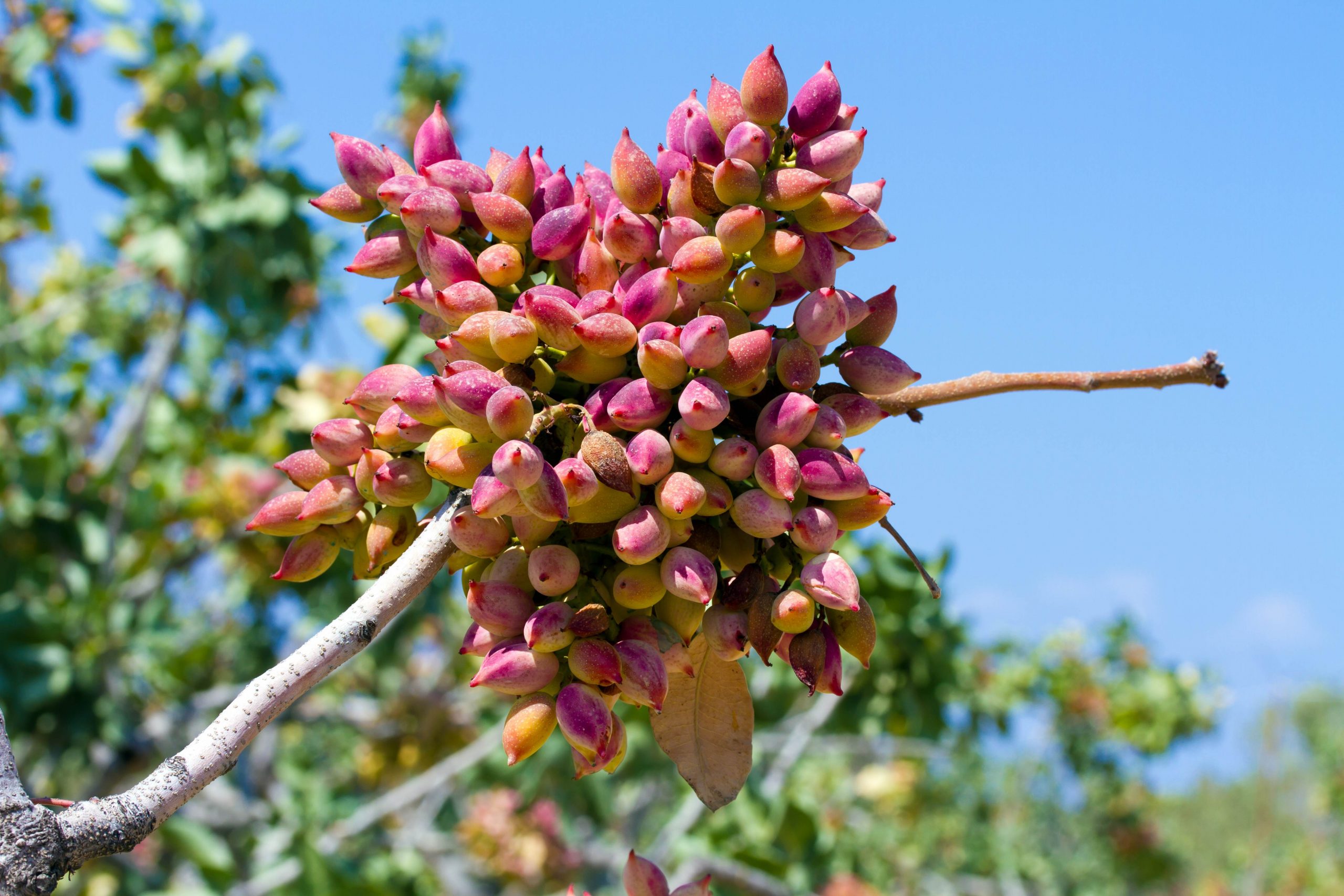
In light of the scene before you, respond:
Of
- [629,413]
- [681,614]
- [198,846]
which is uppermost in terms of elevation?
[629,413]

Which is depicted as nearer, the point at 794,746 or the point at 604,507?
the point at 604,507

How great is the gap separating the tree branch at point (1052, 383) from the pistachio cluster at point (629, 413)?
67 millimetres

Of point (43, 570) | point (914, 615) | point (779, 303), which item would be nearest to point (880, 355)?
point (779, 303)

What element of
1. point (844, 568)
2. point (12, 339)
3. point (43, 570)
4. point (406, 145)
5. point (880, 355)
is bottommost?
Result: point (43, 570)

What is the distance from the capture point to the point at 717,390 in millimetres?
766

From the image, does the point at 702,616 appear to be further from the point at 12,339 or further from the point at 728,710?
the point at 12,339

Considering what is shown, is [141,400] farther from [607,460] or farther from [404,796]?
[607,460]

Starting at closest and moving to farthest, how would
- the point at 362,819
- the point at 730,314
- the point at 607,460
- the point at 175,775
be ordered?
1. the point at 175,775
2. the point at 607,460
3. the point at 730,314
4. the point at 362,819

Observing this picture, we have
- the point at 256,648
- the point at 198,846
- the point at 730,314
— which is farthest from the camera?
the point at 256,648

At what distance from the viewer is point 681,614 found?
797 mm

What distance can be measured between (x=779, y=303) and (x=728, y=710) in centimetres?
35

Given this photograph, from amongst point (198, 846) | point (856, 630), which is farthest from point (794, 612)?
point (198, 846)

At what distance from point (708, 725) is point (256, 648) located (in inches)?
153

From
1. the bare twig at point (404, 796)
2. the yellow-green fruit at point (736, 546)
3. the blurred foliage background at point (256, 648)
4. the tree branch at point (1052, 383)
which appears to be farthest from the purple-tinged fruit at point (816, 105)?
the bare twig at point (404, 796)
